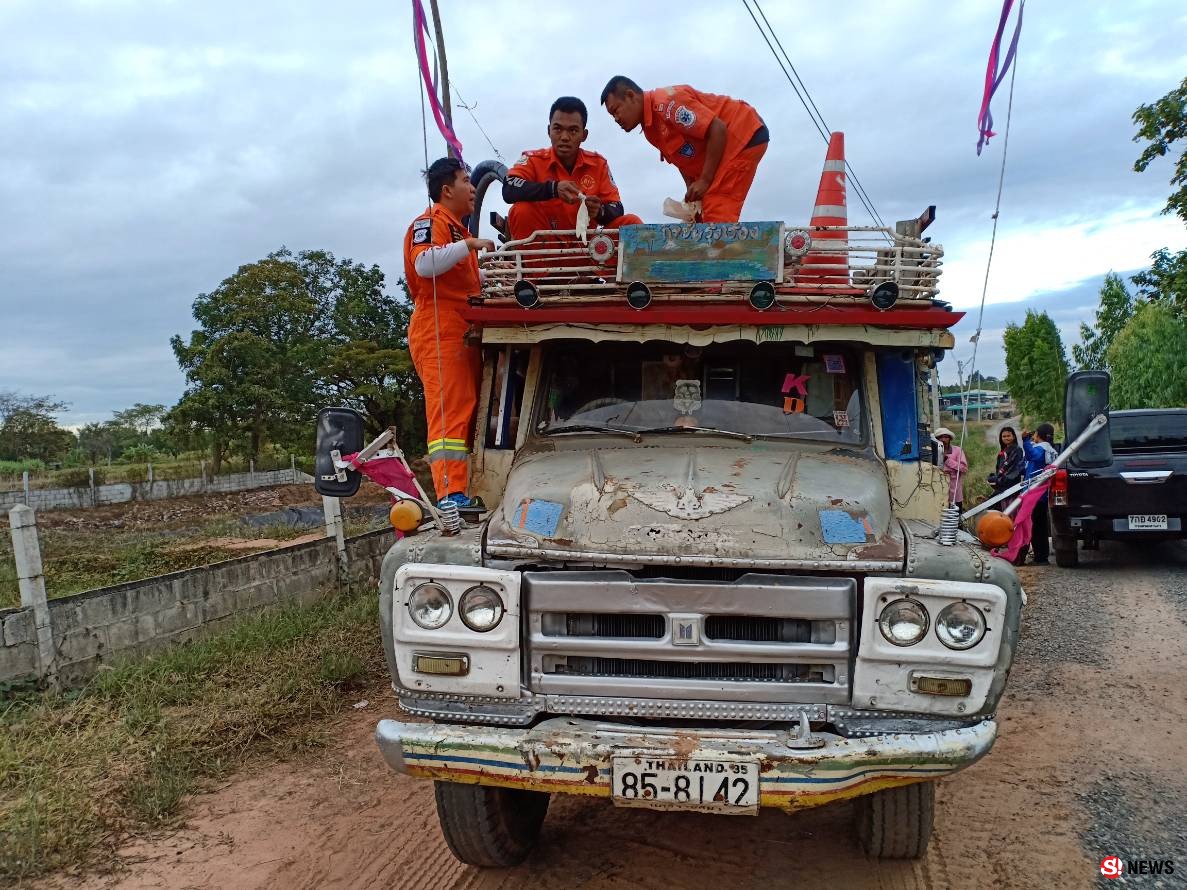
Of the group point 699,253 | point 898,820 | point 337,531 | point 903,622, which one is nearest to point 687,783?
point 903,622

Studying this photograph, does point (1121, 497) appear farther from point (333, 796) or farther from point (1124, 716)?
point (333, 796)

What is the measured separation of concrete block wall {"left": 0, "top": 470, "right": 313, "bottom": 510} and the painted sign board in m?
19.2

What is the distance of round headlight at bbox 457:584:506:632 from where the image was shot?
114 inches

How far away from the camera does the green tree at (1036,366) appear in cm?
3741

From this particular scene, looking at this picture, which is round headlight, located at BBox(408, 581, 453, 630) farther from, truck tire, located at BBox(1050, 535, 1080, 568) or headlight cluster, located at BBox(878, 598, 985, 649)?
truck tire, located at BBox(1050, 535, 1080, 568)

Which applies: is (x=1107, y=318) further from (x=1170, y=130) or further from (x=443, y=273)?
(x=443, y=273)

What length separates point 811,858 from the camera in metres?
3.44

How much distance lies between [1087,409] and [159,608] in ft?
19.1

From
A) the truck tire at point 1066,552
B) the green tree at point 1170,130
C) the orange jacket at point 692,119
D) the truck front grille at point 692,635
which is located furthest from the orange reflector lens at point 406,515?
the green tree at point 1170,130

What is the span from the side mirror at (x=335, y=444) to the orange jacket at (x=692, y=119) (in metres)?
3.12

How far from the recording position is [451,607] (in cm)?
293

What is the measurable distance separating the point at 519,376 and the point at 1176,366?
2907 centimetres

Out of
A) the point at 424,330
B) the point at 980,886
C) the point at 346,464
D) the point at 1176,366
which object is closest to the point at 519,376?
the point at 424,330

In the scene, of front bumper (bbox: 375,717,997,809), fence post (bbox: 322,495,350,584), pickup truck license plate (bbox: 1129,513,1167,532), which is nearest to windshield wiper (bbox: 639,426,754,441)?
front bumper (bbox: 375,717,997,809)
